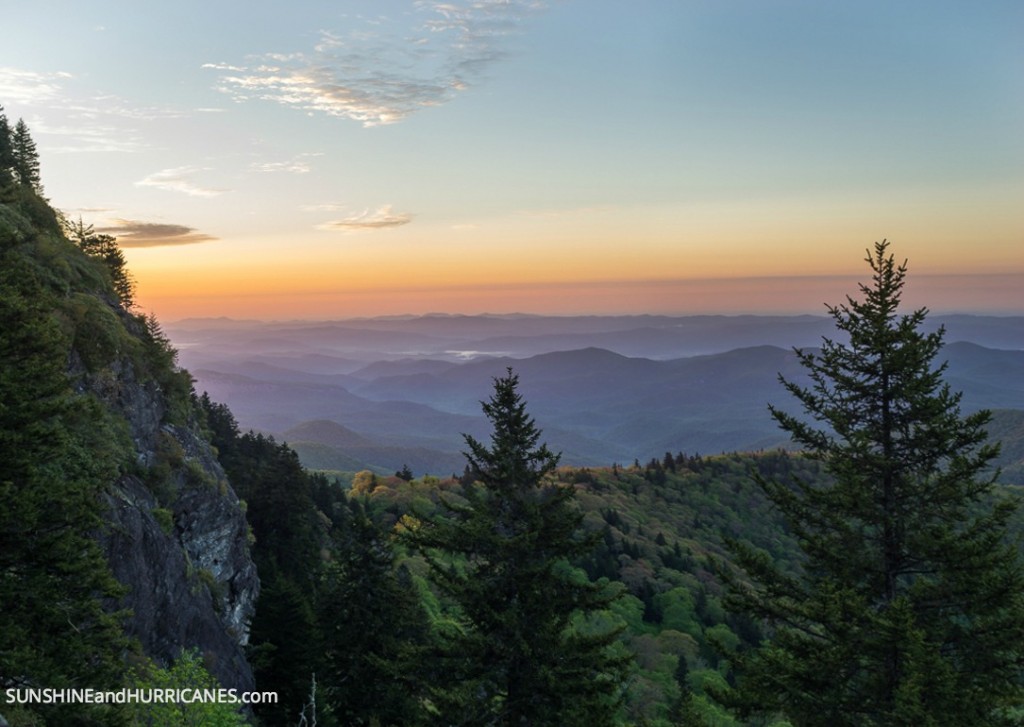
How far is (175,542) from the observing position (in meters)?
26.3

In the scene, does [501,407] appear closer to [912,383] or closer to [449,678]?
[449,678]

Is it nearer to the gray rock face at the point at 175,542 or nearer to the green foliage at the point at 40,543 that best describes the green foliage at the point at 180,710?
the green foliage at the point at 40,543

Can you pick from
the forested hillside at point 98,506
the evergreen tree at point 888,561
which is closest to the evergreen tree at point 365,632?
the forested hillside at point 98,506

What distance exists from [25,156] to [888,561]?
60.7m

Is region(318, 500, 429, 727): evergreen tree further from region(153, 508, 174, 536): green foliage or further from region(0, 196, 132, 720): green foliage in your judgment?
region(0, 196, 132, 720): green foliage

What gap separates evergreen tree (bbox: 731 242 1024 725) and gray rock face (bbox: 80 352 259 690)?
18.6m

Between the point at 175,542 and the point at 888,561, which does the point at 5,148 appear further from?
the point at 888,561

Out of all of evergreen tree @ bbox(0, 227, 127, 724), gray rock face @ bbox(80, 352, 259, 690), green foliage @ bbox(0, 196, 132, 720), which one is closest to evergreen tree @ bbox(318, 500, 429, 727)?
gray rock face @ bbox(80, 352, 259, 690)

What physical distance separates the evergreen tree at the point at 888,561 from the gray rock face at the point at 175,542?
1864cm

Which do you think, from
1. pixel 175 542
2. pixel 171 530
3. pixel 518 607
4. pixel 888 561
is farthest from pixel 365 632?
pixel 888 561

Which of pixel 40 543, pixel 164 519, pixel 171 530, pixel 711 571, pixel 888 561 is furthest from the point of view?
pixel 171 530

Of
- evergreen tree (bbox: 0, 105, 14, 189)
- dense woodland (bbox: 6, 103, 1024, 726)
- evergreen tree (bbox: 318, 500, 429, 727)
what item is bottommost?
evergreen tree (bbox: 318, 500, 429, 727)

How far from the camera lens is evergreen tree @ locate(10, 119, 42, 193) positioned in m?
46.1

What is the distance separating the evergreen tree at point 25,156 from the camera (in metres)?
46.1
